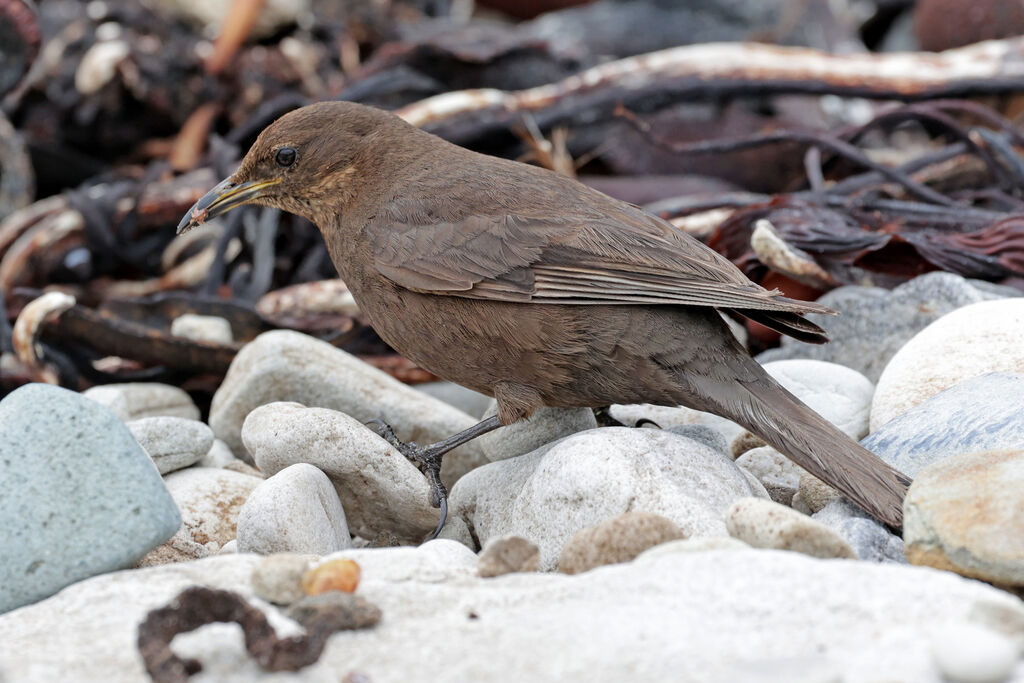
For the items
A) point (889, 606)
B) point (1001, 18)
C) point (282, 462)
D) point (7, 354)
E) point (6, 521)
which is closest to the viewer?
point (889, 606)

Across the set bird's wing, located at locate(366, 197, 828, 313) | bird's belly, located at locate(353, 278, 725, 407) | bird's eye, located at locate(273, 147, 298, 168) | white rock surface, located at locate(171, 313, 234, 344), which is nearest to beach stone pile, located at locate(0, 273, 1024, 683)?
bird's belly, located at locate(353, 278, 725, 407)

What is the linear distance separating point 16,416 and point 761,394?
1.91 m

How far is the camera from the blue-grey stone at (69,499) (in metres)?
2.33

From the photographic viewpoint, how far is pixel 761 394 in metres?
3.08

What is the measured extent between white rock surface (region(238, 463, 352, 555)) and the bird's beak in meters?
1.24

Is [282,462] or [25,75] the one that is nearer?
[282,462]

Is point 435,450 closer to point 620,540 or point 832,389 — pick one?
point 620,540

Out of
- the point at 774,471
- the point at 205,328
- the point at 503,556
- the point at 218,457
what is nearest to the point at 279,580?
the point at 503,556

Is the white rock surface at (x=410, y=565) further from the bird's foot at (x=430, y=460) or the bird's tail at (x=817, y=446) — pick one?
the bird's tail at (x=817, y=446)

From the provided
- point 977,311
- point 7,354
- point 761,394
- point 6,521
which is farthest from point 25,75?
point 977,311

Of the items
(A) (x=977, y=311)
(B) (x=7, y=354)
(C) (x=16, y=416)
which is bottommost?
(B) (x=7, y=354)

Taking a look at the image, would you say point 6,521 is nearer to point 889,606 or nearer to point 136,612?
point 136,612

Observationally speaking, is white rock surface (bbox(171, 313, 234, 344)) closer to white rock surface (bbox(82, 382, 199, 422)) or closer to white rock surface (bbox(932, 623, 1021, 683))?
white rock surface (bbox(82, 382, 199, 422))

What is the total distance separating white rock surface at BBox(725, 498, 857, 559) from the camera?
7.50ft
